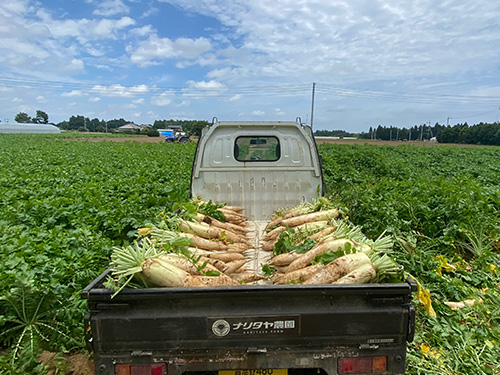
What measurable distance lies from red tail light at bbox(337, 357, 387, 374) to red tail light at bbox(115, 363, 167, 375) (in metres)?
1.24

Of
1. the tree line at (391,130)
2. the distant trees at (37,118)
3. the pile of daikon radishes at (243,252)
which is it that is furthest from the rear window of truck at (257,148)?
the distant trees at (37,118)

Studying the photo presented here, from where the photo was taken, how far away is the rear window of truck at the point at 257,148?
6.34m

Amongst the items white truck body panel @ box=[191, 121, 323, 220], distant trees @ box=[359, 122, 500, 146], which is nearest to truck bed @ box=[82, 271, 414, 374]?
white truck body panel @ box=[191, 121, 323, 220]

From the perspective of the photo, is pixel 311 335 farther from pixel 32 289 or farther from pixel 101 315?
pixel 32 289

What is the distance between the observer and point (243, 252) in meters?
4.77

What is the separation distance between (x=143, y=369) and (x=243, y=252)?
236 cm

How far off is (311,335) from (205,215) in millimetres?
2895

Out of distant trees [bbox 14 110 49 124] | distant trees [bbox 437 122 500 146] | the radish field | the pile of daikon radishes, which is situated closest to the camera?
the pile of daikon radishes

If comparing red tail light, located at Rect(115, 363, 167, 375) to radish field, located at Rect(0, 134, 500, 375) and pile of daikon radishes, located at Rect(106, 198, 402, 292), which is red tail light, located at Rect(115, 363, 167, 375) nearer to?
pile of daikon radishes, located at Rect(106, 198, 402, 292)

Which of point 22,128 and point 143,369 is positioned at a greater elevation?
point 22,128

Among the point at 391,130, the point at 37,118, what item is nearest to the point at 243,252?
the point at 391,130

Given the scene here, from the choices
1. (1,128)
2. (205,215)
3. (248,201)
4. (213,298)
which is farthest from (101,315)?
(1,128)

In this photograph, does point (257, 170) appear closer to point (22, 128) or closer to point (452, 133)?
point (452, 133)

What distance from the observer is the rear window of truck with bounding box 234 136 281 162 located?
6336 mm
